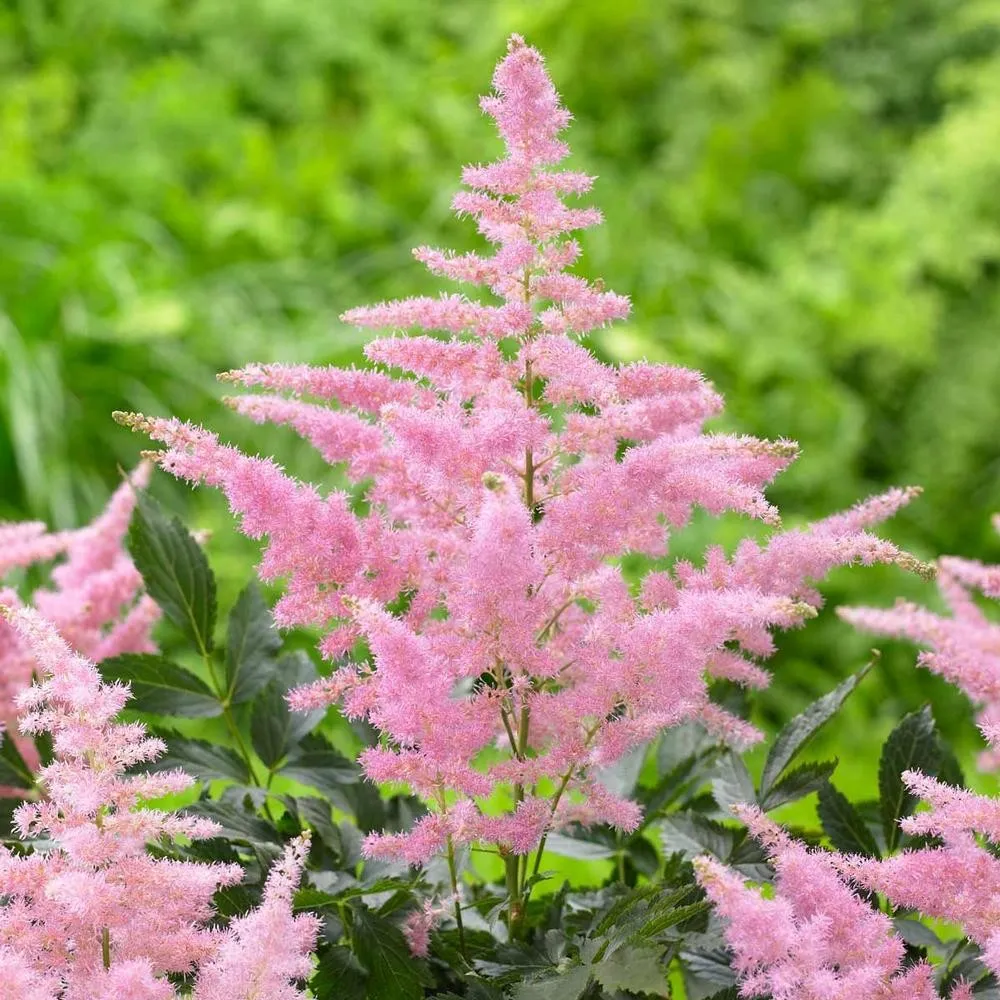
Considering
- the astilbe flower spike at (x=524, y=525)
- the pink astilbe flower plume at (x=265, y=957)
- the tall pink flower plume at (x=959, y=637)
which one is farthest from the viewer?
the tall pink flower plume at (x=959, y=637)

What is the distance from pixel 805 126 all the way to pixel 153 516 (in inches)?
174

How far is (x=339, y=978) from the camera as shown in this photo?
78cm

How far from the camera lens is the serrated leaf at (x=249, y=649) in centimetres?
96

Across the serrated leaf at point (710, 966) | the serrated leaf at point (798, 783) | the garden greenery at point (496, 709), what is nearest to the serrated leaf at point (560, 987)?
the garden greenery at point (496, 709)

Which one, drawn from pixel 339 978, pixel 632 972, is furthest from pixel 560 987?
pixel 339 978

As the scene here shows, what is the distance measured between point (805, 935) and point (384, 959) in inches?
9.9

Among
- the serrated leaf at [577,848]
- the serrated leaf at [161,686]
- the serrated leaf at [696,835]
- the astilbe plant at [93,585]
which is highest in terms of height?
the astilbe plant at [93,585]

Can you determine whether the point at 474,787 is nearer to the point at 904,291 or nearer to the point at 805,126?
the point at 904,291

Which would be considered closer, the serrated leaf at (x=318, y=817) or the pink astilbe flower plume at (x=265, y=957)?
Answer: the pink astilbe flower plume at (x=265, y=957)

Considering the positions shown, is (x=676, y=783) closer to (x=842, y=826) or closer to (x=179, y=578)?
(x=842, y=826)

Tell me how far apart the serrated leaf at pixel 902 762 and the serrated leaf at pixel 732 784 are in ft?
0.28

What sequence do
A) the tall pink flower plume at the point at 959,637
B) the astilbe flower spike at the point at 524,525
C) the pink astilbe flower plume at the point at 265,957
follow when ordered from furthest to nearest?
the tall pink flower plume at the point at 959,637, the astilbe flower spike at the point at 524,525, the pink astilbe flower plume at the point at 265,957

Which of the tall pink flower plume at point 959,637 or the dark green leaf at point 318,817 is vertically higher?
the tall pink flower plume at point 959,637

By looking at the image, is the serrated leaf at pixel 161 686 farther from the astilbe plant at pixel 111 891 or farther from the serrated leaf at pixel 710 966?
the serrated leaf at pixel 710 966
